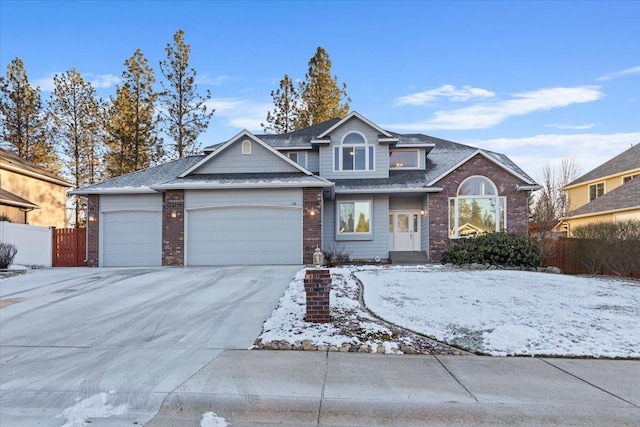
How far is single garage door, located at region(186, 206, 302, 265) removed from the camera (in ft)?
50.1

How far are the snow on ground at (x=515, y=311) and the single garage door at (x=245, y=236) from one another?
14.1 ft

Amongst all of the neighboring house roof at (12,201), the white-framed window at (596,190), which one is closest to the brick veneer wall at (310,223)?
the neighboring house roof at (12,201)

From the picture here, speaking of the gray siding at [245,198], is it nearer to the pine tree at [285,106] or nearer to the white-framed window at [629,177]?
the pine tree at [285,106]

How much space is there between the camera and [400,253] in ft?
57.8

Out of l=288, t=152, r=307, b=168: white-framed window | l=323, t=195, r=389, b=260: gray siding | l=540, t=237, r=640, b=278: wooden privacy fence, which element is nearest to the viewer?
l=540, t=237, r=640, b=278: wooden privacy fence

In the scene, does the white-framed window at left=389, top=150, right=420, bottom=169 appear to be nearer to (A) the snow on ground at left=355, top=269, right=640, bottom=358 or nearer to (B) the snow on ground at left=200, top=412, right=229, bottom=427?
(A) the snow on ground at left=355, top=269, right=640, bottom=358

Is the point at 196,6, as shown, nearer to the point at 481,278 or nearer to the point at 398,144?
the point at 398,144

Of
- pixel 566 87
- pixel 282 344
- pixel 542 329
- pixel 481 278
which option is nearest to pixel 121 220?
pixel 282 344

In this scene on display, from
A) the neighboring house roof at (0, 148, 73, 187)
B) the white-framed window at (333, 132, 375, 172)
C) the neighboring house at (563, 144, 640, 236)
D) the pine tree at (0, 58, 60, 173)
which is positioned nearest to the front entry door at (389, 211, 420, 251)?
the white-framed window at (333, 132, 375, 172)

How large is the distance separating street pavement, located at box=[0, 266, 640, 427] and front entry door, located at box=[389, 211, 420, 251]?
11.3 metres

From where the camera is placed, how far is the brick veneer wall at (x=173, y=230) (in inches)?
605

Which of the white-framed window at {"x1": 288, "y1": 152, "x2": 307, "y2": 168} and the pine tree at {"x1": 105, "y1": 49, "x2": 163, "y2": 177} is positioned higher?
the pine tree at {"x1": 105, "y1": 49, "x2": 163, "y2": 177}

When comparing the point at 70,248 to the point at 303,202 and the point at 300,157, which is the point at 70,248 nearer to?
the point at 303,202

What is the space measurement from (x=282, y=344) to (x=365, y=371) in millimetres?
1623
